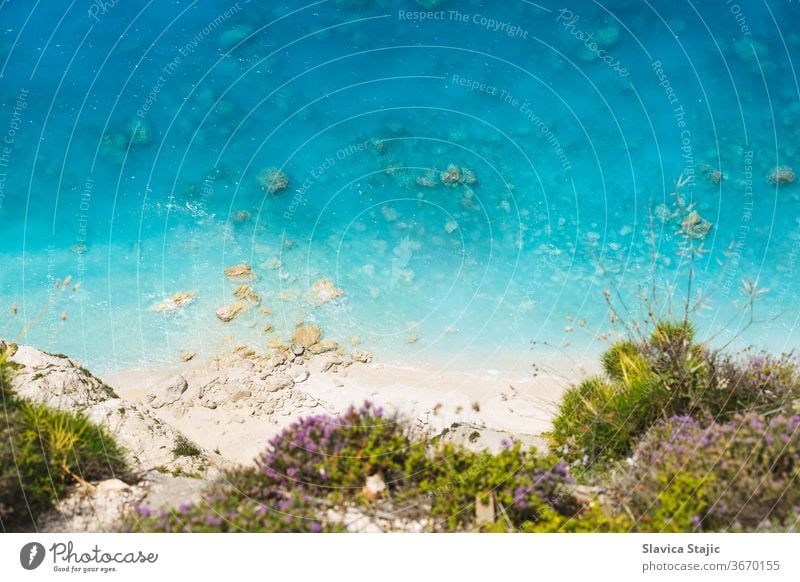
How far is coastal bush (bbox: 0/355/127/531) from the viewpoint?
4480 mm

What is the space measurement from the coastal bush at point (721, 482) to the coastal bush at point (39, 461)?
4.02 metres

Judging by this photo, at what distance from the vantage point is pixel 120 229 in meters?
6.19

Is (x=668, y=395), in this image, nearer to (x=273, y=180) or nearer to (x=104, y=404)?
(x=273, y=180)

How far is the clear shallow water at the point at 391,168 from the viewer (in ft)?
20.1

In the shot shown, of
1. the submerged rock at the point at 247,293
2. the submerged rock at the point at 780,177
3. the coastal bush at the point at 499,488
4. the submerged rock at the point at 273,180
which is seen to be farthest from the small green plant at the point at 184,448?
the submerged rock at the point at 780,177

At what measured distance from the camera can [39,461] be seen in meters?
4.53

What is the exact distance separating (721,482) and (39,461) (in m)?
4.90

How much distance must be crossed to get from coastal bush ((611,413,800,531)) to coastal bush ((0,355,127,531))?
4.02 m

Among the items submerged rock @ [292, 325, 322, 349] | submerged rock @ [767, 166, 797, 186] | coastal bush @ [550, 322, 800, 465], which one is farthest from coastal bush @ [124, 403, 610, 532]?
submerged rock @ [767, 166, 797, 186]

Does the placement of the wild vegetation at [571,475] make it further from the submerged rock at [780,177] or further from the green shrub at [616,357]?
the submerged rock at [780,177]

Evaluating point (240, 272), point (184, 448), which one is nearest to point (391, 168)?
point (240, 272)
